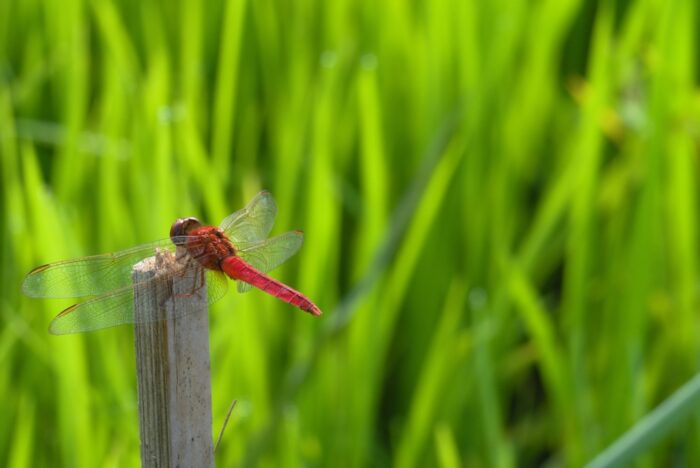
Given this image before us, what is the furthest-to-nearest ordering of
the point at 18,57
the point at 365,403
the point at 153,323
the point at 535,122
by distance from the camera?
the point at 18,57, the point at 535,122, the point at 365,403, the point at 153,323

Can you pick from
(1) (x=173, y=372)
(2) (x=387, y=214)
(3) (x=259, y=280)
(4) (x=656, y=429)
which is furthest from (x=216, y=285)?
(2) (x=387, y=214)

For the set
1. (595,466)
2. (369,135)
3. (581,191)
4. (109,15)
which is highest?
(109,15)

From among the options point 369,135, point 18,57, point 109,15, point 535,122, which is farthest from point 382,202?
point 18,57

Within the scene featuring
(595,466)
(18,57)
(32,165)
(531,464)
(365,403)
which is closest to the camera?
(595,466)

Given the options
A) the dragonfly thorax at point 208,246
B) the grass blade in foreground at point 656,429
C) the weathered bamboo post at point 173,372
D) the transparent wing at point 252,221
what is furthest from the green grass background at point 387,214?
the weathered bamboo post at point 173,372

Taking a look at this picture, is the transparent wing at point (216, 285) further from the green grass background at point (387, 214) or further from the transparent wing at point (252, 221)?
the green grass background at point (387, 214)

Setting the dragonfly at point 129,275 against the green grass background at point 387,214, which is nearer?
the dragonfly at point 129,275

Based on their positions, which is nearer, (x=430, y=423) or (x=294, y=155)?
(x=430, y=423)

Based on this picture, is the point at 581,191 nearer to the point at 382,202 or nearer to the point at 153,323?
the point at 382,202

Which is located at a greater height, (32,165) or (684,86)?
(32,165)
